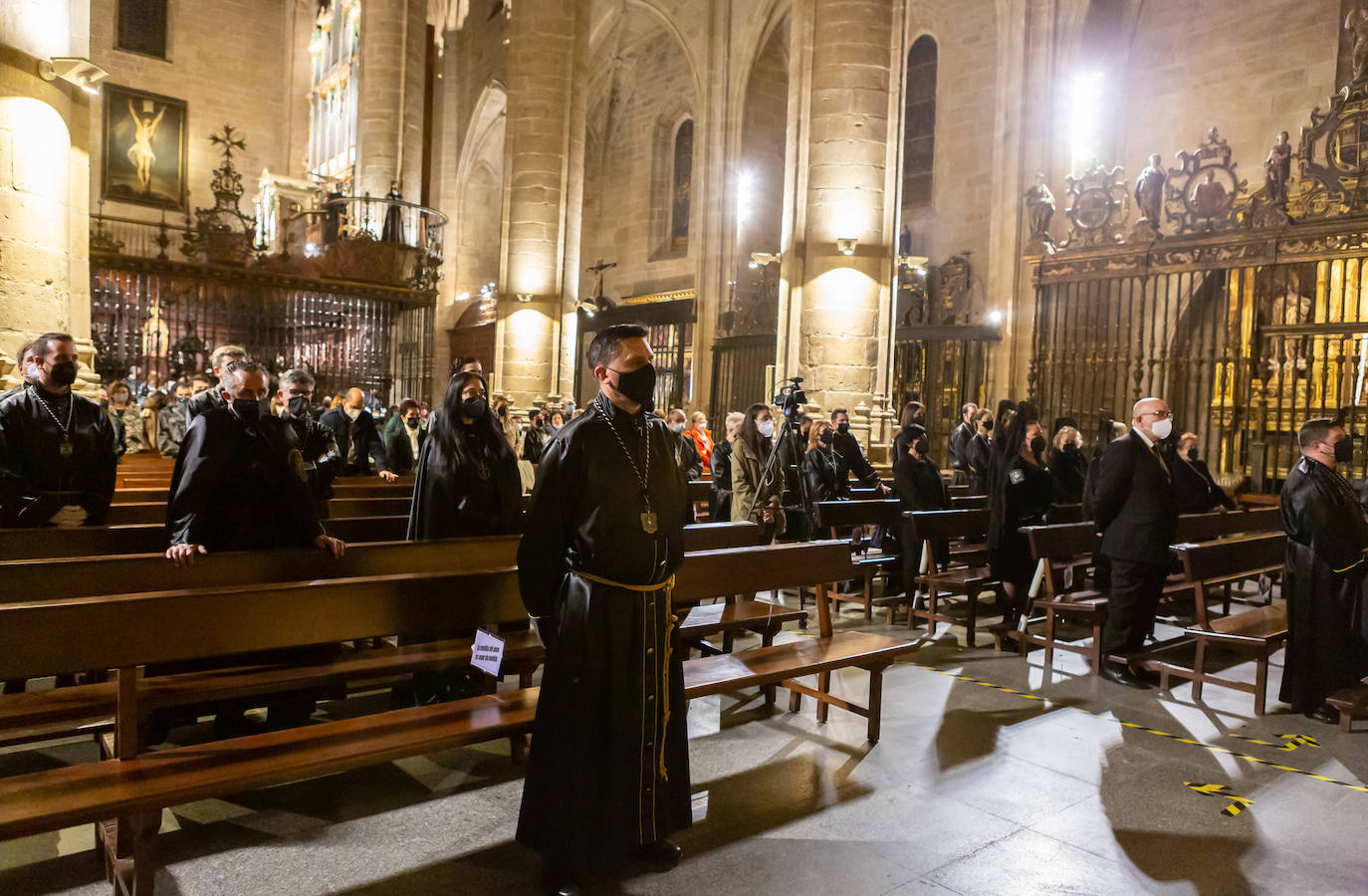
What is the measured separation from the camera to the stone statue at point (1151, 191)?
12.2 metres

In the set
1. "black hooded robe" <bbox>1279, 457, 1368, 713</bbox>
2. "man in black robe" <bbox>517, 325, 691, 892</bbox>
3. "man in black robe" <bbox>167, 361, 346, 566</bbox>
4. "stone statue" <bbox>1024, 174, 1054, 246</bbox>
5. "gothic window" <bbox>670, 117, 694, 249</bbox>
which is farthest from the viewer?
"gothic window" <bbox>670, 117, 694, 249</bbox>

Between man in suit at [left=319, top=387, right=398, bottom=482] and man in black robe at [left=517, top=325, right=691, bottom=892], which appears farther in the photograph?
man in suit at [left=319, top=387, right=398, bottom=482]

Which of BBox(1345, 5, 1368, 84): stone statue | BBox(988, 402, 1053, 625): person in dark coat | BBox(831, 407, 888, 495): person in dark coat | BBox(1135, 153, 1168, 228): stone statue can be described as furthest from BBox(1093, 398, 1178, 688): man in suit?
BBox(1345, 5, 1368, 84): stone statue

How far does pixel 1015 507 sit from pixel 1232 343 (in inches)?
290

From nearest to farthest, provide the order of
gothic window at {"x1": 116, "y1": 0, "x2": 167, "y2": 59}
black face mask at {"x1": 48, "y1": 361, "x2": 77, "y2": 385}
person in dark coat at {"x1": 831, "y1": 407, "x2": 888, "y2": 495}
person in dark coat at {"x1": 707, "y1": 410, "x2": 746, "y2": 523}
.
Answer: black face mask at {"x1": 48, "y1": 361, "x2": 77, "y2": 385}
person in dark coat at {"x1": 707, "y1": 410, "x2": 746, "y2": 523}
person in dark coat at {"x1": 831, "y1": 407, "x2": 888, "y2": 495}
gothic window at {"x1": 116, "y1": 0, "x2": 167, "y2": 59}

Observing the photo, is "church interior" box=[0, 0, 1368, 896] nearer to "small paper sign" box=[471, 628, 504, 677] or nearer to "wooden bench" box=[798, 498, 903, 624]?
"wooden bench" box=[798, 498, 903, 624]

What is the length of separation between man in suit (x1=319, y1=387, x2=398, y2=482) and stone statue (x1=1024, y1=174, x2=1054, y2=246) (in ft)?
32.1

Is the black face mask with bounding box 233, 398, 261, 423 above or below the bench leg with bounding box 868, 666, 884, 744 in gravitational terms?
above

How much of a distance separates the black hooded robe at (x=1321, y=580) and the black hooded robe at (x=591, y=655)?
4166 mm

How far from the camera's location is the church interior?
9.76ft

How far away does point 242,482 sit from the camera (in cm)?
402

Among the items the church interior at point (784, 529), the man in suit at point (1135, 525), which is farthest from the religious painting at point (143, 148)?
the man in suit at point (1135, 525)

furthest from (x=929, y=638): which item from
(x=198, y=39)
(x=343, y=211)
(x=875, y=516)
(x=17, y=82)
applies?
(x=198, y=39)

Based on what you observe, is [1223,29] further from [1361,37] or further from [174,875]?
[174,875]
